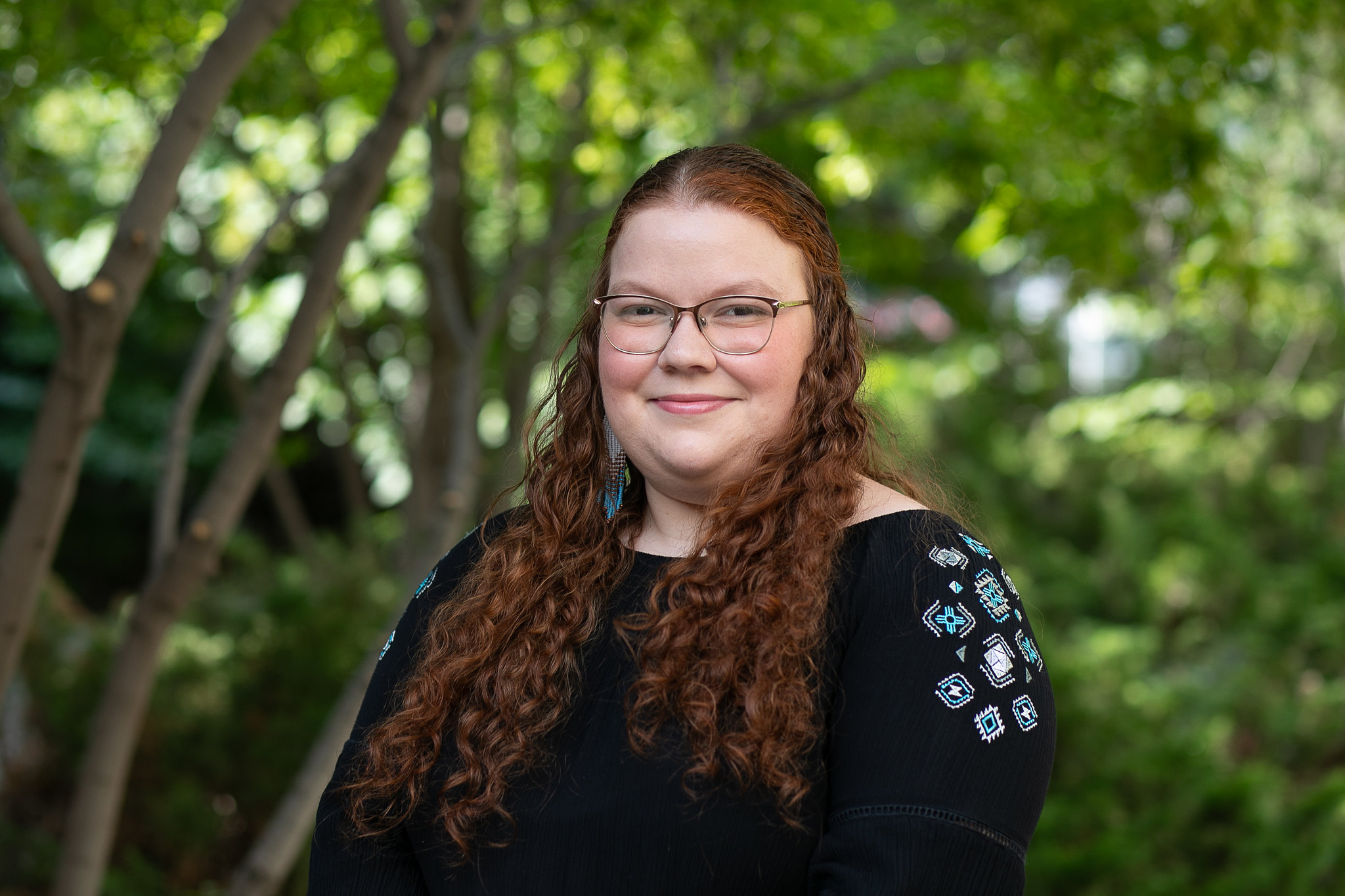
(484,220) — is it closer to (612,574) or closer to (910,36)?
(910,36)

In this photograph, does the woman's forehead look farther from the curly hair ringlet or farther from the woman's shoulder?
the woman's shoulder

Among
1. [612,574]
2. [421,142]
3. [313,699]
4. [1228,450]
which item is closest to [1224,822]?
[313,699]

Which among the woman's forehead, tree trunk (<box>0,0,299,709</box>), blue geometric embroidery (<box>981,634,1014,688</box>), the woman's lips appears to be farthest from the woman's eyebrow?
tree trunk (<box>0,0,299,709</box>)

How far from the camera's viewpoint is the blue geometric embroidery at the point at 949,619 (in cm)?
131

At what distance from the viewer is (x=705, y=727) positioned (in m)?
1.36

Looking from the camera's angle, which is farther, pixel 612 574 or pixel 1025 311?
pixel 1025 311

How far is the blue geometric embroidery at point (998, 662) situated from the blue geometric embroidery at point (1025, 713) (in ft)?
0.08

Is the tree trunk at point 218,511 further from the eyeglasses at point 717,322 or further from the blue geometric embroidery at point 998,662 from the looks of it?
the blue geometric embroidery at point 998,662

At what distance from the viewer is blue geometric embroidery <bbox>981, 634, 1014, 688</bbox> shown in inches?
50.6

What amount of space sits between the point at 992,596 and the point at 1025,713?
14 centimetres

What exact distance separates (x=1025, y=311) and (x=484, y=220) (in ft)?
25.1

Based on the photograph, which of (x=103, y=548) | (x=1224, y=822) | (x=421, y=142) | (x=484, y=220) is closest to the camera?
(x=1224, y=822)

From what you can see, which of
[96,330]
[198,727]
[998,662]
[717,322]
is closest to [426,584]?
[717,322]

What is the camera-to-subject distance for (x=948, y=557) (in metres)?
1.37
